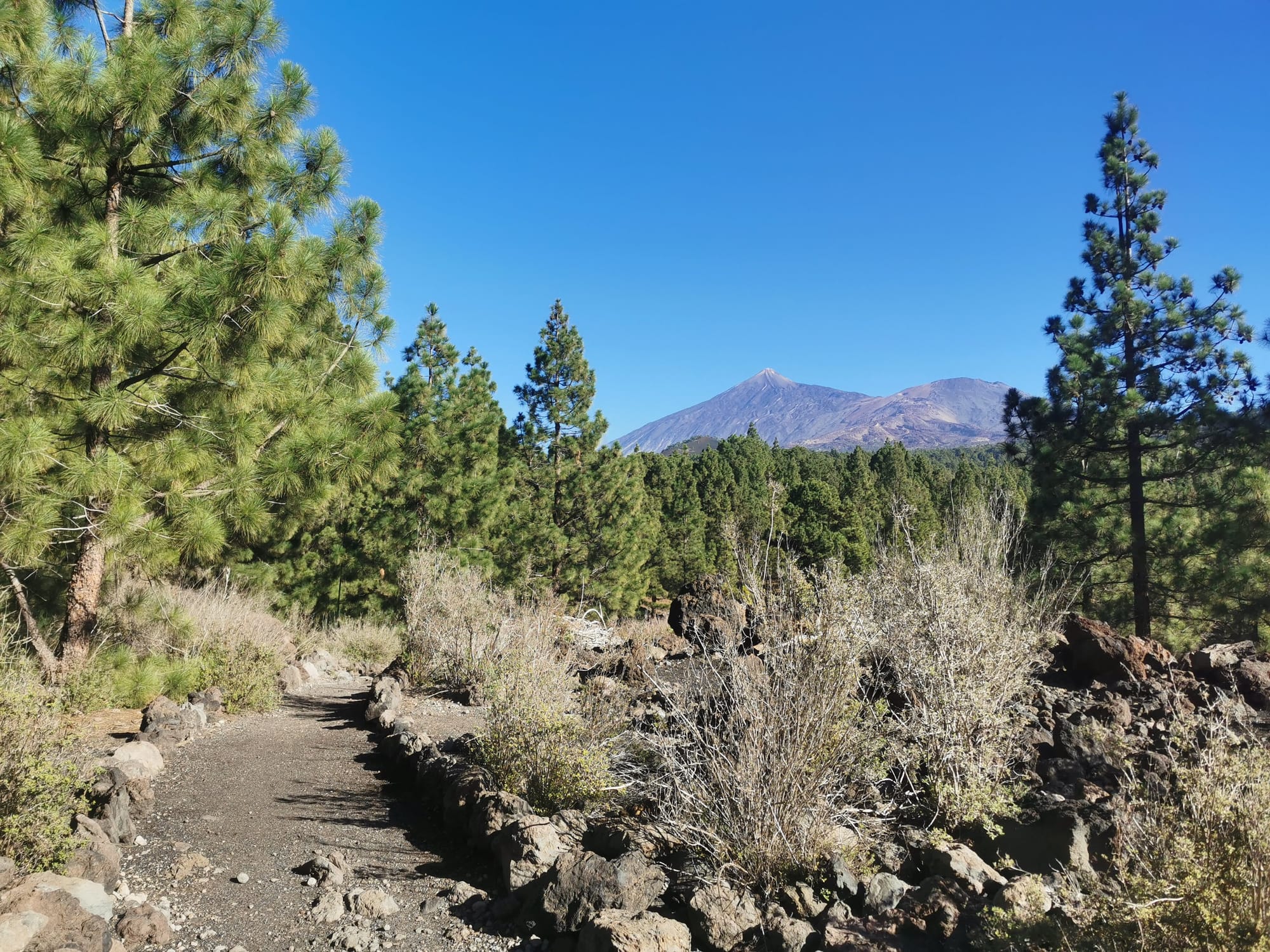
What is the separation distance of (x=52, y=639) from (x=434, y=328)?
1259 centimetres

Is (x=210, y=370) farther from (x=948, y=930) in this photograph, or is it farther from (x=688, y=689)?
(x=948, y=930)

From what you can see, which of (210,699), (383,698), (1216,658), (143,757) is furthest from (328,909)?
(1216,658)

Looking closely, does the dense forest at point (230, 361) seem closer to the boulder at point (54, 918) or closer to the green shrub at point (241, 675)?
the green shrub at point (241, 675)

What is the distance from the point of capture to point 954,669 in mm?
4812

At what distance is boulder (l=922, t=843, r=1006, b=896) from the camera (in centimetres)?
328

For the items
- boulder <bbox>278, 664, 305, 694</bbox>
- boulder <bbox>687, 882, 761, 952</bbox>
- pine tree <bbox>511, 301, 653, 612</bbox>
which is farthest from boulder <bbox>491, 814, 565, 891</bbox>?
pine tree <bbox>511, 301, 653, 612</bbox>

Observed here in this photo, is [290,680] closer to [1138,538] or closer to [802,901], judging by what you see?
[802,901]

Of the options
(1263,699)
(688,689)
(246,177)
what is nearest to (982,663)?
(688,689)

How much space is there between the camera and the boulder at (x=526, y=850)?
376 centimetres

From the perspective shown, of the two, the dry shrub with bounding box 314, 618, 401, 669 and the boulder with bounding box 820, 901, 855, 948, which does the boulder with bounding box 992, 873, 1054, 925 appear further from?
the dry shrub with bounding box 314, 618, 401, 669

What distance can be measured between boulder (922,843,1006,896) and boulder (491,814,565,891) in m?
1.89

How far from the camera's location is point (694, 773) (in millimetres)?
3873

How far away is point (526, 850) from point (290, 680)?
674 centimetres

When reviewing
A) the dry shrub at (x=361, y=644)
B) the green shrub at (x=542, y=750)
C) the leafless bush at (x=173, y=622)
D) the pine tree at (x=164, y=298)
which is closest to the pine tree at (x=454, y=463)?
the dry shrub at (x=361, y=644)
